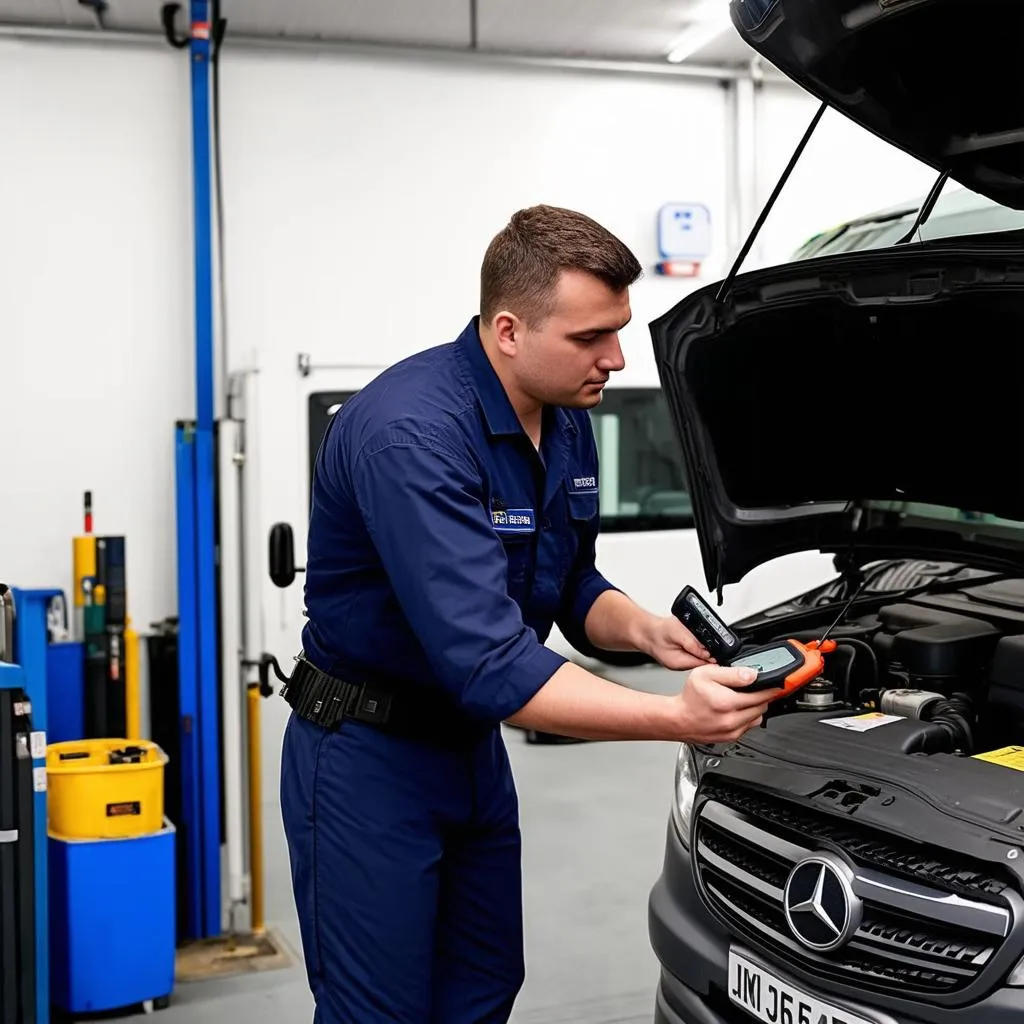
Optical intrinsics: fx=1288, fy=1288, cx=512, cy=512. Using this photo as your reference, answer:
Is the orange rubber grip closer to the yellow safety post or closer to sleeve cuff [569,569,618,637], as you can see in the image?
sleeve cuff [569,569,618,637]

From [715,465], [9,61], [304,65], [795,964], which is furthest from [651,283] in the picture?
[795,964]

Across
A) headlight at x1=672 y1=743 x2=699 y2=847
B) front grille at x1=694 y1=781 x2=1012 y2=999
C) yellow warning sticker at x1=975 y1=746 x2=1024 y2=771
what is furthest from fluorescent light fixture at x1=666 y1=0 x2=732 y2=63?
front grille at x1=694 y1=781 x2=1012 y2=999

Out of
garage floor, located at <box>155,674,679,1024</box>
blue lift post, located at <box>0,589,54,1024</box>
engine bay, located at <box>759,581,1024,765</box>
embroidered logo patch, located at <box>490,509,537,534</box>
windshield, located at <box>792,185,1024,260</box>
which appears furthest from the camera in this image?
garage floor, located at <box>155,674,679,1024</box>

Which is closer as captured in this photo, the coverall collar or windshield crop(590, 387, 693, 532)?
the coverall collar

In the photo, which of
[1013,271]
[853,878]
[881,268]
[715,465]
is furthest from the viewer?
[715,465]

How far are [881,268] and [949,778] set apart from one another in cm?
97

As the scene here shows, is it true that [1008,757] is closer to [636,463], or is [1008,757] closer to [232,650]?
[232,650]

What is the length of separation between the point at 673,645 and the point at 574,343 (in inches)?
23.4

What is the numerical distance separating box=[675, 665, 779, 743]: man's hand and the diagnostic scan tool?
2 cm

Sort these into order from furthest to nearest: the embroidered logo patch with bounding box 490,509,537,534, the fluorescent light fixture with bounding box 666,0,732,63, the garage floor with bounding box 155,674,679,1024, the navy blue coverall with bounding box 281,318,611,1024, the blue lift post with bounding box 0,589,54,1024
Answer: the fluorescent light fixture with bounding box 666,0,732,63 → the garage floor with bounding box 155,674,679,1024 → the blue lift post with bounding box 0,589,54,1024 → the embroidered logo patch with bounding box 490,509,537,534 → the navy blue coverall with bounding box 281,318,611,1024

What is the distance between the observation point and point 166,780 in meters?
4.24

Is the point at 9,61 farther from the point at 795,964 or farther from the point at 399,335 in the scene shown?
the point at 795,964

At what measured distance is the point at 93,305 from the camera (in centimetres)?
578

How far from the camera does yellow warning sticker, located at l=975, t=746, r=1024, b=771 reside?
82.3 inches
